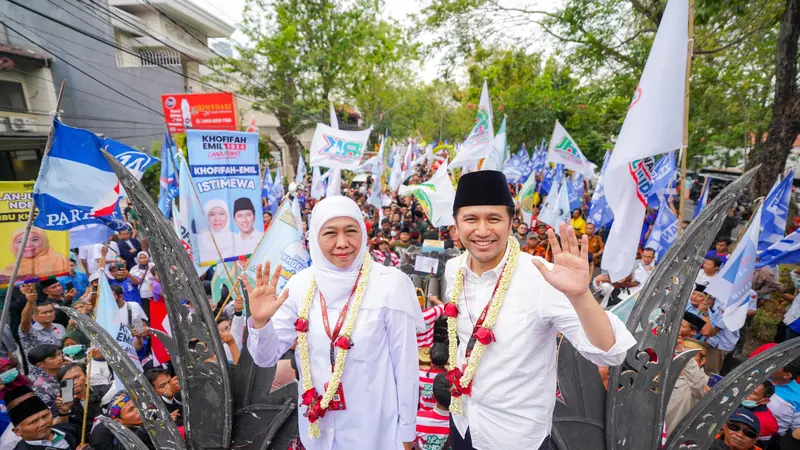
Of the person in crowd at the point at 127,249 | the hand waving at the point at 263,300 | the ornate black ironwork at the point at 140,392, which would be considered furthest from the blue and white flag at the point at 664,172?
the person in crowd at the point at 127,249

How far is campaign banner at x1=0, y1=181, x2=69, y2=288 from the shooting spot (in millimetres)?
4074

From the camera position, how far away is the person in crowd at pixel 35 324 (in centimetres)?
450

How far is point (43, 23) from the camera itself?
44.3 feet

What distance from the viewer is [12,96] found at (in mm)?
12836

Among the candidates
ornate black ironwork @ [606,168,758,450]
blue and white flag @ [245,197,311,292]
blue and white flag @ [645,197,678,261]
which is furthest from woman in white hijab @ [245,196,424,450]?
blue and white flag @ [645,197,678,261]

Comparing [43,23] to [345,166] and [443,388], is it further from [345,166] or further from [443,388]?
[443,388]

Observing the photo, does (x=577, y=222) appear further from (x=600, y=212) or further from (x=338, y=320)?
(x=338, y=320)

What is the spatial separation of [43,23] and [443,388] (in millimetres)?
18103

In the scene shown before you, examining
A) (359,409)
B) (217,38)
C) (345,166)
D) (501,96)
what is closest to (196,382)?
(359,409)

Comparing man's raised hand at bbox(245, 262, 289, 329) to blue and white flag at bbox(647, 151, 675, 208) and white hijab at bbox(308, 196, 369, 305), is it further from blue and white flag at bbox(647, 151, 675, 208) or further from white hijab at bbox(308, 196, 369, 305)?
blue and white flag at bbox(647, 151, 675, 208)

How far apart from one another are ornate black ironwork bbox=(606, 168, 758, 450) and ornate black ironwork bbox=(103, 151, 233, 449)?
6.99ft

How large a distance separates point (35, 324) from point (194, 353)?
390 cm

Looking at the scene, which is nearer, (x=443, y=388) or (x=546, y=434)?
(x=546, y=434)

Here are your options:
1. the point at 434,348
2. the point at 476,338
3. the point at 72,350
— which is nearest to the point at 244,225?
the point at 72,350
